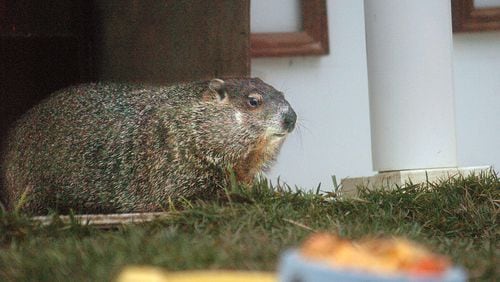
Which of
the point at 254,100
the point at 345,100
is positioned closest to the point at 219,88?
the point at 254,100

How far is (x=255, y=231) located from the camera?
333 cm

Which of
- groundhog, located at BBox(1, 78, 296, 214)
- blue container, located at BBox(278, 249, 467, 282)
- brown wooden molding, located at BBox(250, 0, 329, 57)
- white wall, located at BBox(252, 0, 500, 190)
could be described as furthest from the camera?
white wall, located at BBox(252, 0, 500, 190)

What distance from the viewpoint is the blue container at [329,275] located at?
5.49ft

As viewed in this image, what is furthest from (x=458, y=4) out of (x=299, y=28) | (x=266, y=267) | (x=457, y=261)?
(x=266, y=267)

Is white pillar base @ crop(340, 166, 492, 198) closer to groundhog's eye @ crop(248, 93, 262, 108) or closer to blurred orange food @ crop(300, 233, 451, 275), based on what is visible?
groundhog's eye @ crop(248, 93, 262, 108)

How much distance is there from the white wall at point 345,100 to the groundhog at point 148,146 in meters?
0.99

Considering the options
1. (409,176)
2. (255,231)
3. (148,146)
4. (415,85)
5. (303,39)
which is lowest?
(409,176)

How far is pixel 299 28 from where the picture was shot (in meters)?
5.45

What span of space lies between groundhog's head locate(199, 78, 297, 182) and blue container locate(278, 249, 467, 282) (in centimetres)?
251

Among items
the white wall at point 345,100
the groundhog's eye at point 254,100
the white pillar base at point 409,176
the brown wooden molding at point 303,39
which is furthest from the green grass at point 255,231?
the brown wooden molding at point 303,39

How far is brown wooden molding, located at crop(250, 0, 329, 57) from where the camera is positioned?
5336 millimetres

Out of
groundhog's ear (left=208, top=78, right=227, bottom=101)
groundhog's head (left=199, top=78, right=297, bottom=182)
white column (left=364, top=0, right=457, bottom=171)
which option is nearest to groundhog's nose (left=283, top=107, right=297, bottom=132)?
groundhog's head (left=199, top=78, right=297, bottom=182)

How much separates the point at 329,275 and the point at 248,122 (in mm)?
2648

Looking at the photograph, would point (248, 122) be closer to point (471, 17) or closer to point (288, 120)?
point (288, 120)
